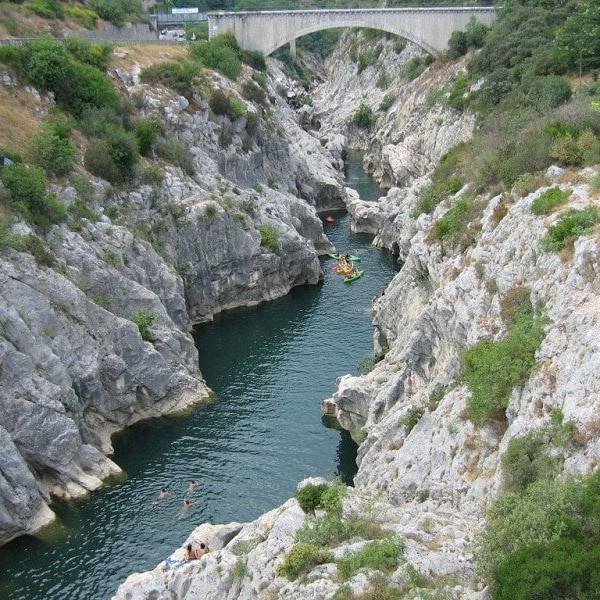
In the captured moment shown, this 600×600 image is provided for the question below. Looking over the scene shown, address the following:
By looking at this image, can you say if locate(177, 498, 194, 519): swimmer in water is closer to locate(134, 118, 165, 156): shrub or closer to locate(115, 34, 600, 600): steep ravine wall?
locate(115, 34, 600, 600): steep ravine wall

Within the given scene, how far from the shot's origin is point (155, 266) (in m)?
53.7

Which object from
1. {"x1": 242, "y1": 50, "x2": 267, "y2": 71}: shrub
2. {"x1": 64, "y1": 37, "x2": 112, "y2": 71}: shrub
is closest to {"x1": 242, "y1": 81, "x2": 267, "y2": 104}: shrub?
{"x1": 242, "y1": 50, "x2": 267, "y2": 71}: shrub

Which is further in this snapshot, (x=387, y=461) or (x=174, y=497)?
(x=174, y=497)

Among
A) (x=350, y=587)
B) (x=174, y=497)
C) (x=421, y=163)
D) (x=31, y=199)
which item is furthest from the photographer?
(x=421, y=163)

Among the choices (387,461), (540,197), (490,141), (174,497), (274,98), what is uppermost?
(274,98)

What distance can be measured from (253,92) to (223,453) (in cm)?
4389

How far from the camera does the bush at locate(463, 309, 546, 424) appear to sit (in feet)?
92.0

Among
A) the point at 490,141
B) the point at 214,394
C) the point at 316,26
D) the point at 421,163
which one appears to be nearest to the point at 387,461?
the point at 214,394

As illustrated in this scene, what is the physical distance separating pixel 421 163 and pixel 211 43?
28.3 m

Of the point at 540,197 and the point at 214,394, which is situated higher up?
the point at 540,197

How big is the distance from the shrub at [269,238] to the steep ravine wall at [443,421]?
19.4m

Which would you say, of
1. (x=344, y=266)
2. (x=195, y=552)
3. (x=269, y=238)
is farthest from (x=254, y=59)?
(x=195, y=552)

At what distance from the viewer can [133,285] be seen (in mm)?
49469

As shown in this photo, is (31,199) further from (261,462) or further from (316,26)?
(316,26)
